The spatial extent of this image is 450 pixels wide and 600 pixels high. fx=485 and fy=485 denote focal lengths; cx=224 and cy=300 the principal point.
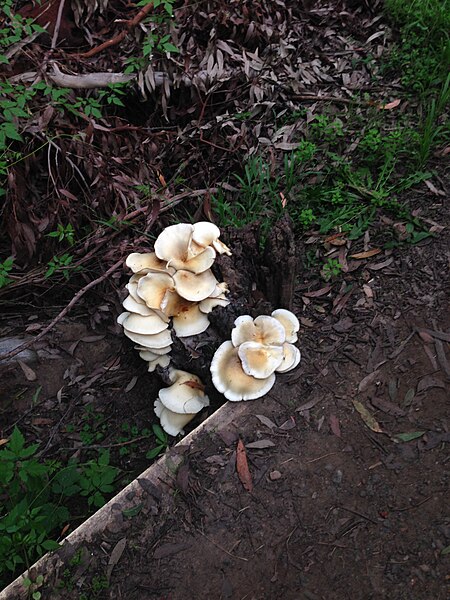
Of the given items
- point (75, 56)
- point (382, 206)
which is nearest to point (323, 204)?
point (382, 206)

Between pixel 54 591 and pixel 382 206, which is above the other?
pixel 382 206

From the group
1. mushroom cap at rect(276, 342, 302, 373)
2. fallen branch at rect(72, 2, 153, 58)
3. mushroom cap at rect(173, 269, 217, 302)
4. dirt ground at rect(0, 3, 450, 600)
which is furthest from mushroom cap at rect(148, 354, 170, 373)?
fallen branch at rect(72, 2, 153, 58)

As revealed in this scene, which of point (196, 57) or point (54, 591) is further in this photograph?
point (196, 57)

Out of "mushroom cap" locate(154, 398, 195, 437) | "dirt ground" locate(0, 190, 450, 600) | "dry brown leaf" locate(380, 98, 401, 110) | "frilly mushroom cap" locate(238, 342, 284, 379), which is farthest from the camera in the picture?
"dry brown leaf" locate(380, 98, 401, 110)

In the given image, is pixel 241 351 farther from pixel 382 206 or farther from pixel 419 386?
pixel 382 206

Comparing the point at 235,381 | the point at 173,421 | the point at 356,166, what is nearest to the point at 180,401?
the point at 173,421

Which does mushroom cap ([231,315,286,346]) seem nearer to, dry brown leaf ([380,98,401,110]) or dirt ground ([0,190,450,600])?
dirt ground ([0,190,450,600])

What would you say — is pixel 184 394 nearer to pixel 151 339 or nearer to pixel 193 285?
pixel 151 339

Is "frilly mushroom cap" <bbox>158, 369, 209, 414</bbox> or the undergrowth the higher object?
the undergrowth

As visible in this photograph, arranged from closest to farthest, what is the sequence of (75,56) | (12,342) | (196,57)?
(12,342)
(75,56)
(196,57)
